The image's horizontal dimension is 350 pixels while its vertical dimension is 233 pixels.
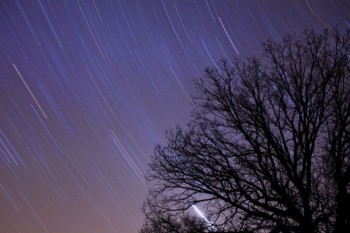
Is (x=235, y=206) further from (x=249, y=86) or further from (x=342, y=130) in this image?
(x=249, y=86)

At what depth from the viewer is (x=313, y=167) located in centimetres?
945

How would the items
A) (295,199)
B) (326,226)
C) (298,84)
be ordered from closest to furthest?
(326,226)
(295,199)
(298,84)

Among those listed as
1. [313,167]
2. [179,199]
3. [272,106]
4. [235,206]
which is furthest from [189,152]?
[313,167]

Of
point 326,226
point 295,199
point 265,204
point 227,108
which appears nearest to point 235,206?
point 265,204

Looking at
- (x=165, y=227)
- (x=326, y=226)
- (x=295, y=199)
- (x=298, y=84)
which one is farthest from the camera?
(x=298, y=84)

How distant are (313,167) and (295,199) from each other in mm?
1332

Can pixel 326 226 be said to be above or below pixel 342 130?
below

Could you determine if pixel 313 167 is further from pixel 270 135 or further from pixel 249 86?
pixel 249 86

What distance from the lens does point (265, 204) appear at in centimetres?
823

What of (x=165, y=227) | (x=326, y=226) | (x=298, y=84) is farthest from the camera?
(x=298, y=84)

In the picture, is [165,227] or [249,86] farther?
[249,86]

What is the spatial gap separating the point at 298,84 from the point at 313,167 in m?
2.37

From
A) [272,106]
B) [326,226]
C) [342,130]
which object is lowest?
[326,226]

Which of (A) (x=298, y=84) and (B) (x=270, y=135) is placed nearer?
(B) (x=270, y=135)
